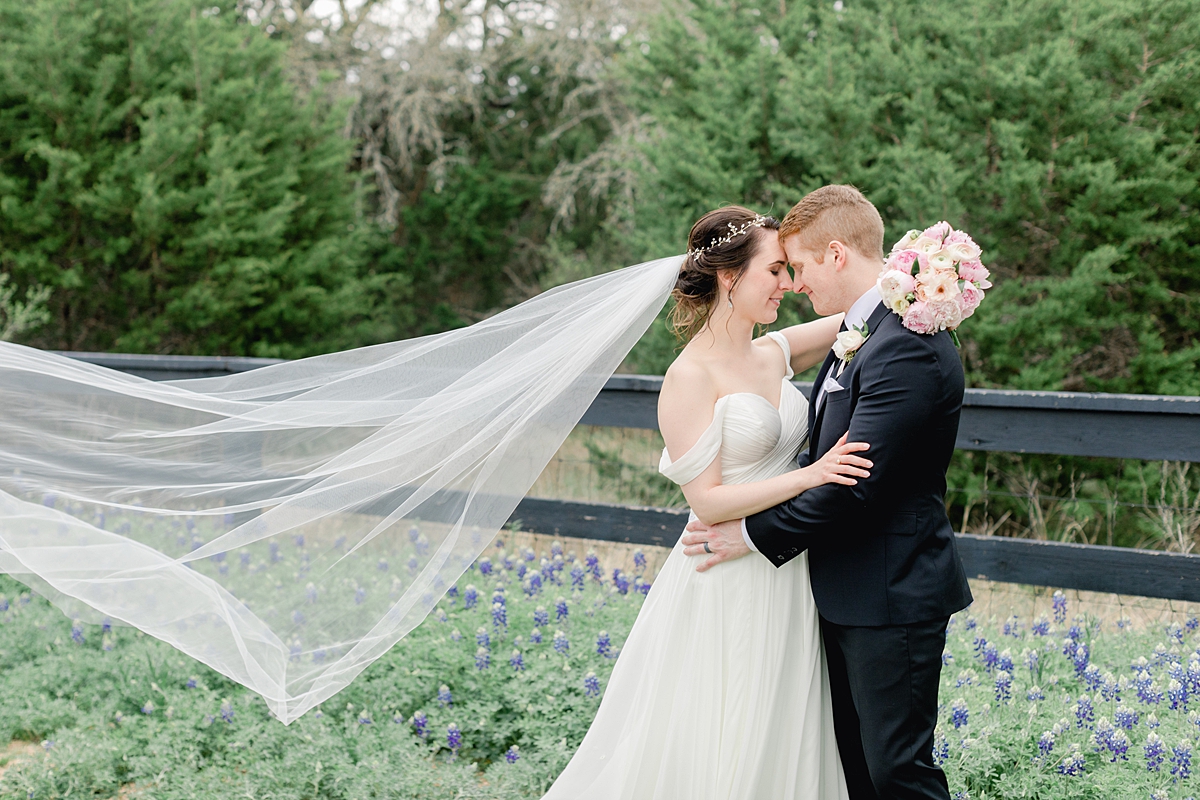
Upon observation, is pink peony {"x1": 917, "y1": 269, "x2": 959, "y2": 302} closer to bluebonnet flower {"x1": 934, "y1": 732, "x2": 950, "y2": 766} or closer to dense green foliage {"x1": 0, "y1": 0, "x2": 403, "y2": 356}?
bluebonnet flower {"x1": 934, "y1": 732, "x2": 950, "y2": 766}

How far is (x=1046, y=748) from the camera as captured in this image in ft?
10.3

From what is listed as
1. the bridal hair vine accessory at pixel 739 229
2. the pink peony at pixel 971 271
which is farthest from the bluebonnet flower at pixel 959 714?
the bridal hair vine accessory at pixel 739 229

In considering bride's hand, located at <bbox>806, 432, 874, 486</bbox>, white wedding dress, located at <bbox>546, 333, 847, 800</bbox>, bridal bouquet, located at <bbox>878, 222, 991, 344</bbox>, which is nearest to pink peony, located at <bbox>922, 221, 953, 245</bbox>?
bridal bouquet, located at <bbox>878, 222, 991, 344</bbox>

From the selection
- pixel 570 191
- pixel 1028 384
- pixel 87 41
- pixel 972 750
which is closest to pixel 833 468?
pixel 972 750

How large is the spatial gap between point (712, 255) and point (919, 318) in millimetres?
749

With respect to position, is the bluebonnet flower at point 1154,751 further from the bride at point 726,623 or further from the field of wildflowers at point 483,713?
the bride at point 726,623

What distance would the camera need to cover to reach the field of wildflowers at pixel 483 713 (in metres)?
3.26

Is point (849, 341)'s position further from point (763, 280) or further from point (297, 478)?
point (297, 478)

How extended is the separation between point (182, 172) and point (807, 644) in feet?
33.3

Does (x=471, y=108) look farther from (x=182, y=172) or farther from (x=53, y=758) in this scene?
(x=53, y=758)

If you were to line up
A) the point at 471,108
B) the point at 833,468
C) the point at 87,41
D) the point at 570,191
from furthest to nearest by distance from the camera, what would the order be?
the point at 471,108
the point at 570,191
the point at 87,41
the point at 833,468

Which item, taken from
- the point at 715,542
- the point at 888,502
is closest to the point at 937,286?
the point at 888,502

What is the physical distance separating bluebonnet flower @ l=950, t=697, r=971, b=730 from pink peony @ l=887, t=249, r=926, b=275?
153 centimetres

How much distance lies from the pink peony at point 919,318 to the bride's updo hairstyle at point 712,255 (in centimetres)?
63
